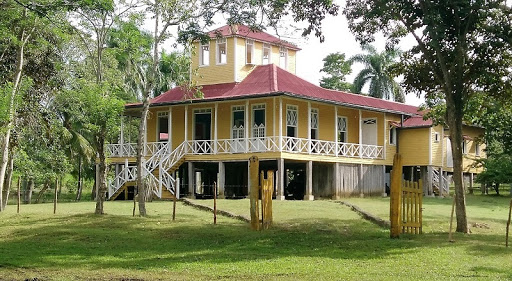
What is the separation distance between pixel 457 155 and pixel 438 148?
67.0 feet

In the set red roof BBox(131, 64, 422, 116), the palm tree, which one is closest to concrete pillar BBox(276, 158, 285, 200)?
red roof BBox(131, 64, 422, 116)

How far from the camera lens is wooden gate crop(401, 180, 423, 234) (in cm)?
1820

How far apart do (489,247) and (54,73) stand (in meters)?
20.0

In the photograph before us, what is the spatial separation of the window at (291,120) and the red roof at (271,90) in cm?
108

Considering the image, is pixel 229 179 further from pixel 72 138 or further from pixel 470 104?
pixel 470 104

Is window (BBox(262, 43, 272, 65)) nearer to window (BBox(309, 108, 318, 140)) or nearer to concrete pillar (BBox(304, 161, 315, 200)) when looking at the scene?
window (BBox(309, 108, 318, 140))

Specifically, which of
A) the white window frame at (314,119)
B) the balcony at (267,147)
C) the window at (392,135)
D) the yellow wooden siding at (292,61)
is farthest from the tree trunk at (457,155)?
the yellow wooden siding at (292,61)

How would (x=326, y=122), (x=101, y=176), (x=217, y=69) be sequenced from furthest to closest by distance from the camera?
(x=217, y=69), (x=326, y=122), (x=101, y=176)

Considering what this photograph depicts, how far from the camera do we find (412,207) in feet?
60.4

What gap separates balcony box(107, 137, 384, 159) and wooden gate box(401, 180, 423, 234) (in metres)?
13.6

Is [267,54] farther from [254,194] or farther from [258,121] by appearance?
[254,194]

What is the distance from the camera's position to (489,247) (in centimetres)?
1638

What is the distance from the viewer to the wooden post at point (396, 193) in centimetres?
1741

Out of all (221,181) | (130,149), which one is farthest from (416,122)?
(130,149)
